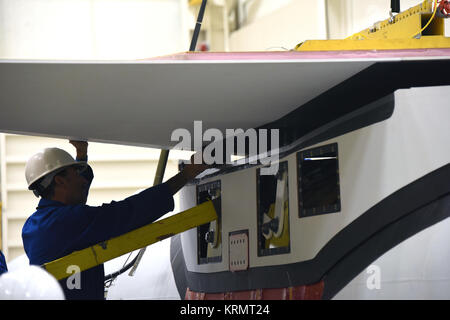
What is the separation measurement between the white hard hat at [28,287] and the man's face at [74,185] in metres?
1.35

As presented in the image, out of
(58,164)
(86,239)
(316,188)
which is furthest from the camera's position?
(58,164)

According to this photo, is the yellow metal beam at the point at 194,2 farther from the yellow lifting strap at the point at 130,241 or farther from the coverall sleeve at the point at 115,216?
the coverall sleeve at the point at 115,216

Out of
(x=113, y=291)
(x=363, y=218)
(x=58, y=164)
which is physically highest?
(x=58, y=164)

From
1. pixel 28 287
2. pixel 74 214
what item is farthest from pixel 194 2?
pixel 28 287

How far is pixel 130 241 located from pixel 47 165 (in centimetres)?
57

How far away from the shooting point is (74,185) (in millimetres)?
3656

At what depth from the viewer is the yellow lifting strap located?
3.28 metres

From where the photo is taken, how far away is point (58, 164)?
363cm

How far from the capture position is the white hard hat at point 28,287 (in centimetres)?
226

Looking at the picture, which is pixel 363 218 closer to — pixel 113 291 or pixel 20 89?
pixel 20 89

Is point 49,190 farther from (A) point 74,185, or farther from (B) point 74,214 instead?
(B) point 74,214

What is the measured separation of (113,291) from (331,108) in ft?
9.32

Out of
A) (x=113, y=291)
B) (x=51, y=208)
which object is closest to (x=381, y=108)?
(x=51, y=208)
